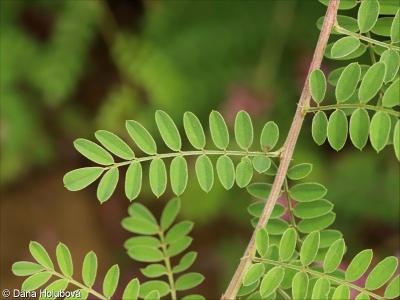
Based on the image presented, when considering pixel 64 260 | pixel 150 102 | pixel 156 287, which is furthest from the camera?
pixel 150 102

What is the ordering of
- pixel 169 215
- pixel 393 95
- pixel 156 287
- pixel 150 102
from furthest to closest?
pixel 150 102, pixel 169 215, pixel 156 287, pixel 393 95

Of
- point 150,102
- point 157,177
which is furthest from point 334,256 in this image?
point 150,102

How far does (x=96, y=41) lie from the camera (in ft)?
10.0

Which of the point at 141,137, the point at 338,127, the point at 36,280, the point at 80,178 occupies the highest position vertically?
the point at 338,127

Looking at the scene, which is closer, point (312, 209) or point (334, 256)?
point (334, 256)

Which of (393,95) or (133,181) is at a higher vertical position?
(393,95)

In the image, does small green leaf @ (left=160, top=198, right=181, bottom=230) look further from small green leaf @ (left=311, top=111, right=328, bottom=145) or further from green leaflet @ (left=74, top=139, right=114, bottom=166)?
small green leaf @ (left=311, top=111, right=328, bottom=145)

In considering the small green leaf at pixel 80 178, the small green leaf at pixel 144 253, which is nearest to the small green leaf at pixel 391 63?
the small green leaf at pixel 80 178

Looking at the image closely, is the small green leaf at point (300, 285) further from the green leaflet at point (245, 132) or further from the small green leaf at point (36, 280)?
the small green leaf at point (36, 280)

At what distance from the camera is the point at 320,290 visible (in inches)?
43.1


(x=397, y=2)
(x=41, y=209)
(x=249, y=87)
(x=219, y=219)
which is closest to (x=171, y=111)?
(x=249, y=87)

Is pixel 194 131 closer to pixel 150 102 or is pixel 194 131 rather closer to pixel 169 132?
Result: pixel 169 132

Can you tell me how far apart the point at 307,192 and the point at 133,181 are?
34 centimetres

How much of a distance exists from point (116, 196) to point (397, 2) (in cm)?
211
